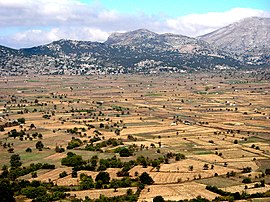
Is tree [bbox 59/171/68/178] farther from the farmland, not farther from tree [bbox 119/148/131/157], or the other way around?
tree [bbox 119/148/131/157]

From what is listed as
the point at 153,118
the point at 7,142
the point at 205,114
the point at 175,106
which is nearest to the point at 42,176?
the point at 7,142

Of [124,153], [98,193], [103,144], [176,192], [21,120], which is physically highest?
[21,120]

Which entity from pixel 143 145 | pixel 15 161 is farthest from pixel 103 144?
pixel 15 161

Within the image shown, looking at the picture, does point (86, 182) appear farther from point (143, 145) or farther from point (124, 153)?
point (143, 145)

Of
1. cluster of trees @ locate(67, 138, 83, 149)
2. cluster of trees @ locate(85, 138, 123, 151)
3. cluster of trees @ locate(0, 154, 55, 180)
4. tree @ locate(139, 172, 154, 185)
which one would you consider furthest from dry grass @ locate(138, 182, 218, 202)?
cluster of trees @ locate(67, 138, 83, 149)

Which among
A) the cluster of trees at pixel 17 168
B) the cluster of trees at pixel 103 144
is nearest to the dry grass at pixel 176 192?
the cluster of trees at pixel 17 168

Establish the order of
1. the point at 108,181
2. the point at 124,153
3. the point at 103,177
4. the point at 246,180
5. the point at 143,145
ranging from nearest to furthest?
the point at 246,180
the point at 108,181
the point at 103,177
the point at 124,153
the point at 143,145
